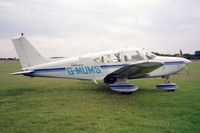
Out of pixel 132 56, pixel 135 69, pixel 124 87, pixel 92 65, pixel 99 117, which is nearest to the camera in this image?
pixel 99 117

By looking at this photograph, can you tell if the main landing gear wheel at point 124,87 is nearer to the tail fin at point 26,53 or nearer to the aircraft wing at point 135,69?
the aircraft wing at point 135,69

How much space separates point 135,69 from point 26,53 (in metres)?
5.07

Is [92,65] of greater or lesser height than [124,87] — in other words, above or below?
above

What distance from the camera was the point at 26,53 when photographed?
677 centimetres

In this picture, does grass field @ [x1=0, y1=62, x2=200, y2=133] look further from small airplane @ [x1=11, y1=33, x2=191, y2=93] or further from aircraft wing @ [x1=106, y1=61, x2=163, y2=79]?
small airplane @ [x1=11, y1=33, x2=191, y2=93]

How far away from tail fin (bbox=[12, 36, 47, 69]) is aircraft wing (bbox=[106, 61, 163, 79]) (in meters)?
3.56

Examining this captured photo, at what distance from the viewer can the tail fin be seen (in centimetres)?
667

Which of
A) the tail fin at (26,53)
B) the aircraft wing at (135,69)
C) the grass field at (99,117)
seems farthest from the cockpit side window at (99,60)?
the tail fin at (26,53)

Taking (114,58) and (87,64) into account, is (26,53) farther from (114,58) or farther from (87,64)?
(114,58)

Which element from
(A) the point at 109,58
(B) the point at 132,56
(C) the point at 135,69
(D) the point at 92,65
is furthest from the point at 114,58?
(C) the point at 135,69

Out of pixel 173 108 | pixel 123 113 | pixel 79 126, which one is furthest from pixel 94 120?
pixel 173 108

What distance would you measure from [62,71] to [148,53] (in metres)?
4.20

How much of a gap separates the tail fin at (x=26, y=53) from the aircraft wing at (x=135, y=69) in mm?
3560

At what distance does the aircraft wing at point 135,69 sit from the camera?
524 centimetres
